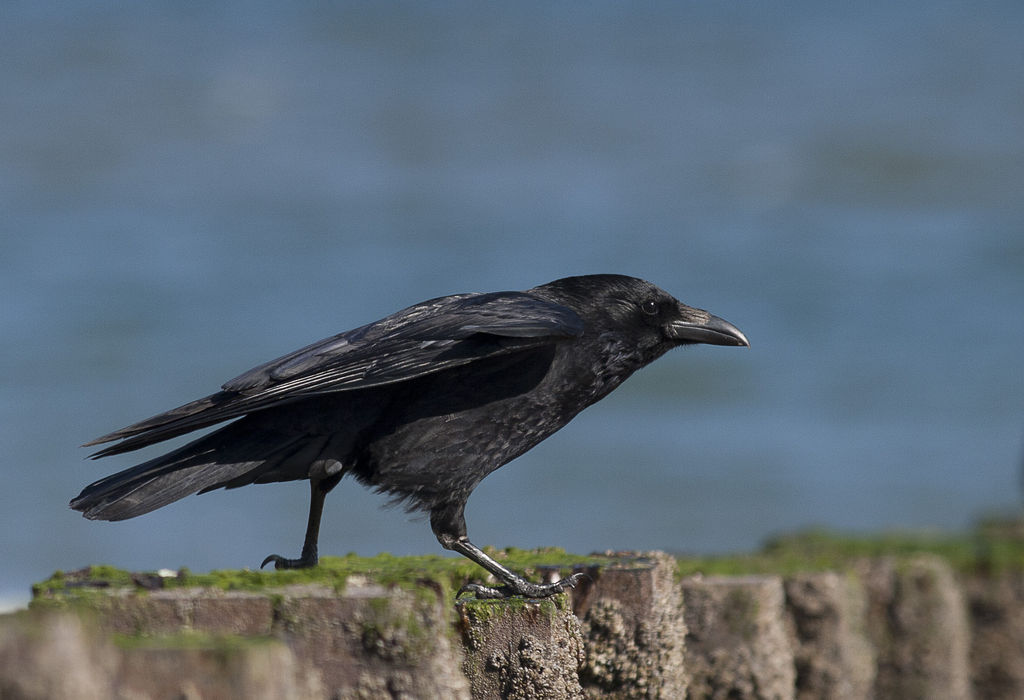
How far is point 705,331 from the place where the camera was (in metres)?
6.72

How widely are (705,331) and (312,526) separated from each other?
7.36 feet

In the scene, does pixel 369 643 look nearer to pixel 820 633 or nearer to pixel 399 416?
pixel 399 416

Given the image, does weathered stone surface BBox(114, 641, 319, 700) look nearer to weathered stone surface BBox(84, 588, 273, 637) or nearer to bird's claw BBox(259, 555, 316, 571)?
weathered stone surface BBox(84, 588, 273, 637)

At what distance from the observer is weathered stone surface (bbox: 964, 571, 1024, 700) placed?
9000 mm

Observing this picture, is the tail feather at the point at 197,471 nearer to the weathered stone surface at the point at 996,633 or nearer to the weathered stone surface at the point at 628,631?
the weathered stone surface at the point at 628,631

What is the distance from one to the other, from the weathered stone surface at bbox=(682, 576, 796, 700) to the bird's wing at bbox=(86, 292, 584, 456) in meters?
1.72

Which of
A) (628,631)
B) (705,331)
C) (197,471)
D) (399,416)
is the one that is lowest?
(628,631)

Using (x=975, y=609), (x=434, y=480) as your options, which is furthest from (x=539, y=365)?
(x=975, y=609)

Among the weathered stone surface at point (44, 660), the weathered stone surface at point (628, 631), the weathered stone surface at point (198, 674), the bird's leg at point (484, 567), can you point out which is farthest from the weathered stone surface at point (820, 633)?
the weathered stone surface at point (44, 660)

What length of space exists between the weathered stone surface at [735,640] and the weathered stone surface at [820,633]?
1.64 feet

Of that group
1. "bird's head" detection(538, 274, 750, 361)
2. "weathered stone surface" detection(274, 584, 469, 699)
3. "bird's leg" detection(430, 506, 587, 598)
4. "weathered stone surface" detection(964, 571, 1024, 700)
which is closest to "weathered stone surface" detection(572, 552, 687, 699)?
"bird's leg" detection(430, 506, 587, 598)

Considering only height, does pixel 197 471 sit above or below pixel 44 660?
above

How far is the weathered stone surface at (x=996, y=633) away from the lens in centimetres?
900

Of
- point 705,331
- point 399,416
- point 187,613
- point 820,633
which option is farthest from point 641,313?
point 187,613
